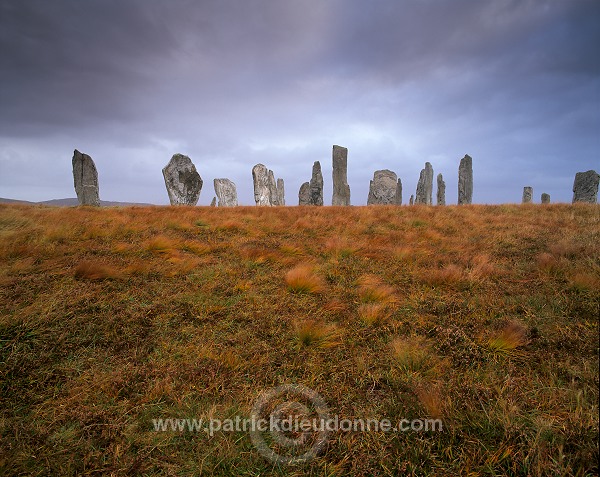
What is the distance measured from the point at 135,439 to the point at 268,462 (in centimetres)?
103

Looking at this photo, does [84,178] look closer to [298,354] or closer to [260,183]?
[260,183]

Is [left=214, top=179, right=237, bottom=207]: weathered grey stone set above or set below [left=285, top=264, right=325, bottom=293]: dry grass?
above

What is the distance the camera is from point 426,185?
2605 cm

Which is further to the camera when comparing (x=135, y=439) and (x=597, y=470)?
(x=135, y=439)

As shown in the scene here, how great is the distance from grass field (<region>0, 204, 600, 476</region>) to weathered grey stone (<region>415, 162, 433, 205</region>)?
2082 cm

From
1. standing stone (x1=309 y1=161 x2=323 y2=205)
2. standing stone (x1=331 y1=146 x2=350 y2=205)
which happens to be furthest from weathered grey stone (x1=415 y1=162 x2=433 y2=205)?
standing stone (x1=309 y1=161 x2=323 y2=205)

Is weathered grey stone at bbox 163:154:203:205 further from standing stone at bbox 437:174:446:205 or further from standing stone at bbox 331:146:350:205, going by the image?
standing stone at bbox 437:174:446:205

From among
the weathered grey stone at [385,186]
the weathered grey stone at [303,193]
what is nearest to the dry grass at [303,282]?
the weathered grey stone at [385,186]

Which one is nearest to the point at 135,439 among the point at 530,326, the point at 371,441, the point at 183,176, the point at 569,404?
the point at 371,441

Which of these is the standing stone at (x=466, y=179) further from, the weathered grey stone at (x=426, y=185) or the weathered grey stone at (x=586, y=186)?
the weathered grey stone at (x=586, y=186)

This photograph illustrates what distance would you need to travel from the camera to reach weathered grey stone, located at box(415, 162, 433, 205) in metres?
26.2

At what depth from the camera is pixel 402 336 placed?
339 centimetres

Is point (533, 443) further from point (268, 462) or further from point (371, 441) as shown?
point (268, 462)

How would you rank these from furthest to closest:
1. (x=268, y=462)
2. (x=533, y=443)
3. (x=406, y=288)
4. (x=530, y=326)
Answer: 1. (x=406, y=288)
2. (x=530, y=326)
3. (x=268, y=462)
4. (x=533, y=443)
